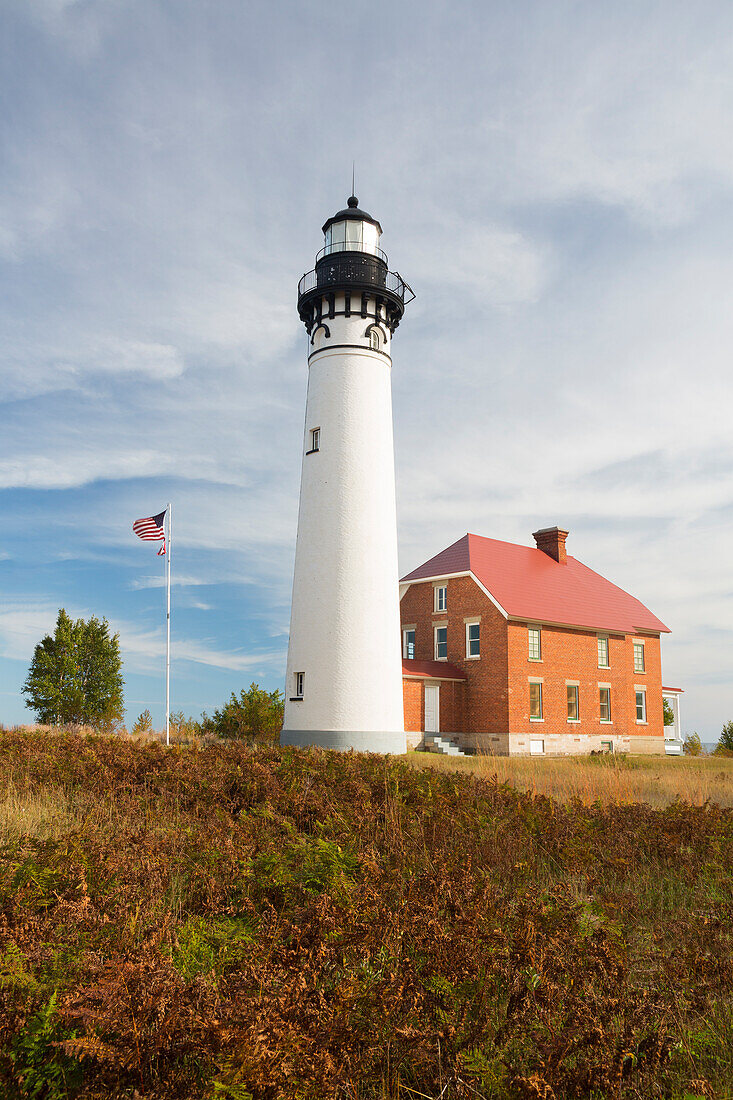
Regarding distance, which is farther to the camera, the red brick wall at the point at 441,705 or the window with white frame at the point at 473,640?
the window with white frame at the point at 473,640

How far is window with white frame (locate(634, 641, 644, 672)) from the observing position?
38.5 meters

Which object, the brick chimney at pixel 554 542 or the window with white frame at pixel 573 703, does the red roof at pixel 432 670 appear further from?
the brick chimney at pixel 554 542

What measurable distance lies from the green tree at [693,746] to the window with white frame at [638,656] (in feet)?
14.9

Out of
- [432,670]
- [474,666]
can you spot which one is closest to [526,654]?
[474,666]

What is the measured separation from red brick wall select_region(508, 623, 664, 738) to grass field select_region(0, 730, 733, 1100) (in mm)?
22918

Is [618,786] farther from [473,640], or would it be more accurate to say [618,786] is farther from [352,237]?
[352,237]

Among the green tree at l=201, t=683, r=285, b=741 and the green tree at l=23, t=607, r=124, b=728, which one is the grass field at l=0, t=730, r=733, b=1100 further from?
the green tree at l=23, t=607, r=124, b=728

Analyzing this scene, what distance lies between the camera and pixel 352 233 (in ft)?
79.9

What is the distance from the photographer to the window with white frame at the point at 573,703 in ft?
110

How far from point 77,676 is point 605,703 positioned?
83.4ft

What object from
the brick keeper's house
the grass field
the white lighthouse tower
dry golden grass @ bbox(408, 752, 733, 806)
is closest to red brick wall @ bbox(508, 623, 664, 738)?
the brick keeper's house

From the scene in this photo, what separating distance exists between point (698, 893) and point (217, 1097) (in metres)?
5.67

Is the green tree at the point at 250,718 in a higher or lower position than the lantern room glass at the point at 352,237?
lower

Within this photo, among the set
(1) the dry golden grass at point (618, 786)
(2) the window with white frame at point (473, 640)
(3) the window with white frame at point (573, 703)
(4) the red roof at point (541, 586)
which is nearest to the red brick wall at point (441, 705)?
(2) the window with white frame at point (473, 640)
